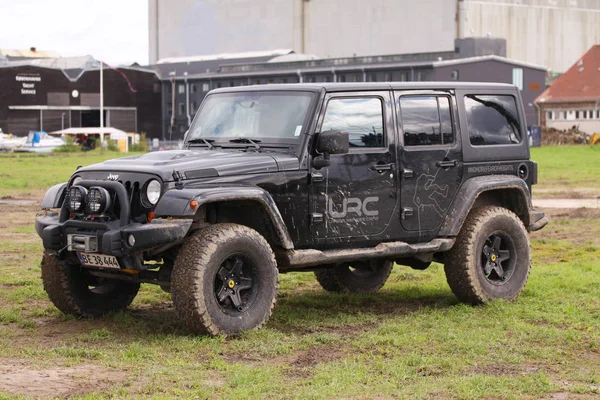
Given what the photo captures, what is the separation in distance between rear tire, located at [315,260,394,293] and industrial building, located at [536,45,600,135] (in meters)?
78.5

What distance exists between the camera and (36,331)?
9.45 m

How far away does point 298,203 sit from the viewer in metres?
9.48

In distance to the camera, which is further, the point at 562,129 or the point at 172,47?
the point at 172,47

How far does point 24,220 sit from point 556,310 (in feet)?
41.9

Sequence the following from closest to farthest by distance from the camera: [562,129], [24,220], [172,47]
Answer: [24,220] < [562,129] < [172,47]

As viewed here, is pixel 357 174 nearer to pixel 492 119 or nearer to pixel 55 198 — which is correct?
pixel 492 119

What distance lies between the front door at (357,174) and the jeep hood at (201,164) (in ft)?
1.31

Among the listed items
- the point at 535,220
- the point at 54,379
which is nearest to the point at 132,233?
the point at 54,379

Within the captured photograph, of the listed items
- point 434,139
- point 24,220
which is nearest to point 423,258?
point 434,139

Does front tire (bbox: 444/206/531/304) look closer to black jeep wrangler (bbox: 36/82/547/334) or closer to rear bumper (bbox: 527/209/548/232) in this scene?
black jeep wrangler (bbox: 36/82/547/334)

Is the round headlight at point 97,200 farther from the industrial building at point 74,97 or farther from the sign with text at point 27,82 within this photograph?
the sign with text at point 27,82

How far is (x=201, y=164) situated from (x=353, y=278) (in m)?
3.27

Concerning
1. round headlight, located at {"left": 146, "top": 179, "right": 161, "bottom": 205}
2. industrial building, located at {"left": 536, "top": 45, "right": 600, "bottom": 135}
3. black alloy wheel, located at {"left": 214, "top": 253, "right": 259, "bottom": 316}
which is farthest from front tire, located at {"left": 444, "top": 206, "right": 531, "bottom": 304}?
industrial building, located at {"left": 536, "top": 45, "right": 600, "bottom": 135}

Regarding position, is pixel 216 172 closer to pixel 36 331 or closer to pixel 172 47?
pixel 36 331
